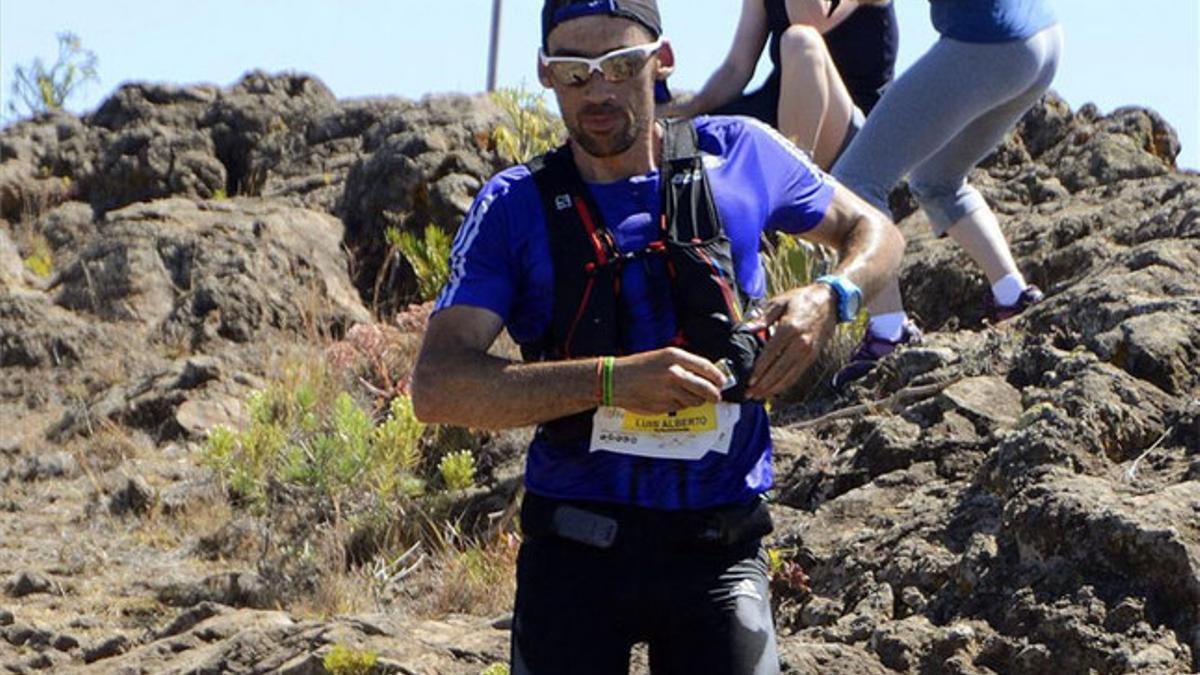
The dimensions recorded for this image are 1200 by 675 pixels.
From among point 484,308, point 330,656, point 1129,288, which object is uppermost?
point 484,308

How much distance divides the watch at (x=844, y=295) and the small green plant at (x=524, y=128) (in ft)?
22.8

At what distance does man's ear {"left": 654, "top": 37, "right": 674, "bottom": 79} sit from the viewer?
505cm

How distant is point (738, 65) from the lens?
30.3ft

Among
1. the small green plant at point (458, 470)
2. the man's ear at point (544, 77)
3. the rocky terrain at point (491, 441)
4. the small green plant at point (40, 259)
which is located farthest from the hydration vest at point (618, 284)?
the small green plant at point (40, 259)

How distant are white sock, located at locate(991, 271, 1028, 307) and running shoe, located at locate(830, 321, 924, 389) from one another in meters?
0.31

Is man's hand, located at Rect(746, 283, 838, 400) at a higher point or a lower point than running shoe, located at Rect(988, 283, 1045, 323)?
higher

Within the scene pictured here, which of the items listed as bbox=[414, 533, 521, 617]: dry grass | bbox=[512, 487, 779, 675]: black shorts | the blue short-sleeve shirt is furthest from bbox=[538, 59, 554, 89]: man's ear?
bbox=[414, 533, 521, 617]: dry grass

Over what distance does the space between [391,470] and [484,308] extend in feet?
16.1

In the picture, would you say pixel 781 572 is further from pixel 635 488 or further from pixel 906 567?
pixel 635 488

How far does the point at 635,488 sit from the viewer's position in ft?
A: 15.3

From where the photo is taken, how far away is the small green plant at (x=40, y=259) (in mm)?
12805

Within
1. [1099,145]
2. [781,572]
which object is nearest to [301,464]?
[781,572]

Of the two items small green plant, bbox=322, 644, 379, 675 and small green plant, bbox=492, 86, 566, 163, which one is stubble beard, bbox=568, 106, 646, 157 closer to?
small green plant, bbox=322, 644, 379, 675

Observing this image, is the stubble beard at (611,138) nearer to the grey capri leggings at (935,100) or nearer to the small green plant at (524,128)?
the grey capri leggings at (935,100)
